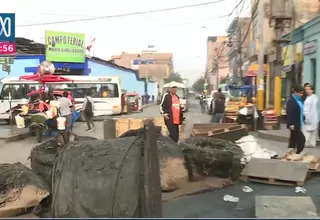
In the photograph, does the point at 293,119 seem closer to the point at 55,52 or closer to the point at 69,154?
the point at 69,154

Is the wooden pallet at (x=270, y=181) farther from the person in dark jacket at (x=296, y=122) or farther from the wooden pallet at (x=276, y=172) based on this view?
the person in dark jacket at (x=296, y=122)

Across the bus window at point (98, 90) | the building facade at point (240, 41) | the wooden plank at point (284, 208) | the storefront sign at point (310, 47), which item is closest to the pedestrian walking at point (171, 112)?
the wooden plank at point (284, 208)

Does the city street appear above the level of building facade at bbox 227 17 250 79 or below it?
below

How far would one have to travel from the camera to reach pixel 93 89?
97.0 feet

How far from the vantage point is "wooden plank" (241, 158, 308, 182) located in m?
7.89

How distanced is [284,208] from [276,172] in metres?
2.31

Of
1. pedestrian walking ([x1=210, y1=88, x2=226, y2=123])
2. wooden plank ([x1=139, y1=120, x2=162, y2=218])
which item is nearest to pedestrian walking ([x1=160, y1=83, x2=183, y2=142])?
wooden plank ([x1=139, y1=120, x2=162, y2=218])

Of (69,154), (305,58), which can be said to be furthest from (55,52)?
(69,154)

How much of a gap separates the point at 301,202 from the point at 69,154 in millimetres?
3009

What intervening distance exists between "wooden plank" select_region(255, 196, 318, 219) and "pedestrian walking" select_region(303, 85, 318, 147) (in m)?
6.73

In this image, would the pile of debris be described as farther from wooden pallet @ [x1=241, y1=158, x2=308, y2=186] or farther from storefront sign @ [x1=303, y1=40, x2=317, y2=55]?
storefront sign @ [x1=303, y1=40, x2=317, y2=55]

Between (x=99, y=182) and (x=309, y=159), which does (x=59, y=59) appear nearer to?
(x=309, y=159)

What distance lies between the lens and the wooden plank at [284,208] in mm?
5559

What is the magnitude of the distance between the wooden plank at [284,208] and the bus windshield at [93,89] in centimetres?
2285
